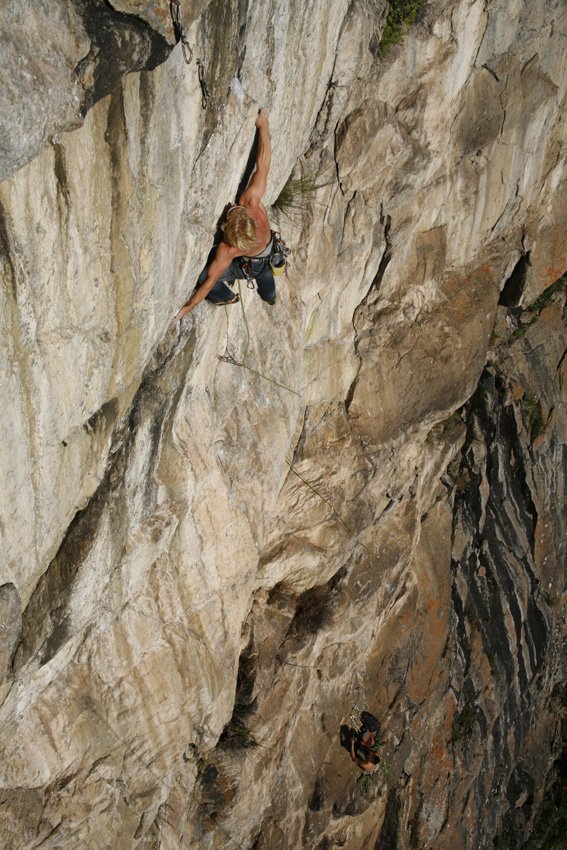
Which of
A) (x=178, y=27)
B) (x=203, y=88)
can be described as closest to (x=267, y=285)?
(x=203, y=88)

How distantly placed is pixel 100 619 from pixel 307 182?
3666 millimetres

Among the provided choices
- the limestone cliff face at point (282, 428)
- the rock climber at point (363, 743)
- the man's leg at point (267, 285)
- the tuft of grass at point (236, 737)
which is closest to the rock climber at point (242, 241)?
the limestone cliff face at point (282, 428)

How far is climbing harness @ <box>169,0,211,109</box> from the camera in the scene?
279cm

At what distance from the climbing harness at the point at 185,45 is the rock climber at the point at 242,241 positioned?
65cm

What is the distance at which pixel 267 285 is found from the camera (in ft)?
16.5

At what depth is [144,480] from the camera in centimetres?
448

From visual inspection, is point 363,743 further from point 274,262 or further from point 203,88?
point 203,88

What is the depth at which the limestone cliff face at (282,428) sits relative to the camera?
121 inches

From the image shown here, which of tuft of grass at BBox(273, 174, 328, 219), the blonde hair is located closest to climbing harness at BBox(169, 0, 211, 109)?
the blonde hair

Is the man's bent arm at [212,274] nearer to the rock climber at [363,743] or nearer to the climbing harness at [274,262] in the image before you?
the climbing harness at [274,262]

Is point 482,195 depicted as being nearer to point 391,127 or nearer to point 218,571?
point 391,127

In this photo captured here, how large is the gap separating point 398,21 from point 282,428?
3.37m

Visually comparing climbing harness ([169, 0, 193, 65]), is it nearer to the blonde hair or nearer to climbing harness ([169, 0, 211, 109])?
climbing harness ([169, 0, 211, 109])

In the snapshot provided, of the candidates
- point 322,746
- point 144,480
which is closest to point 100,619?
point 144,480
